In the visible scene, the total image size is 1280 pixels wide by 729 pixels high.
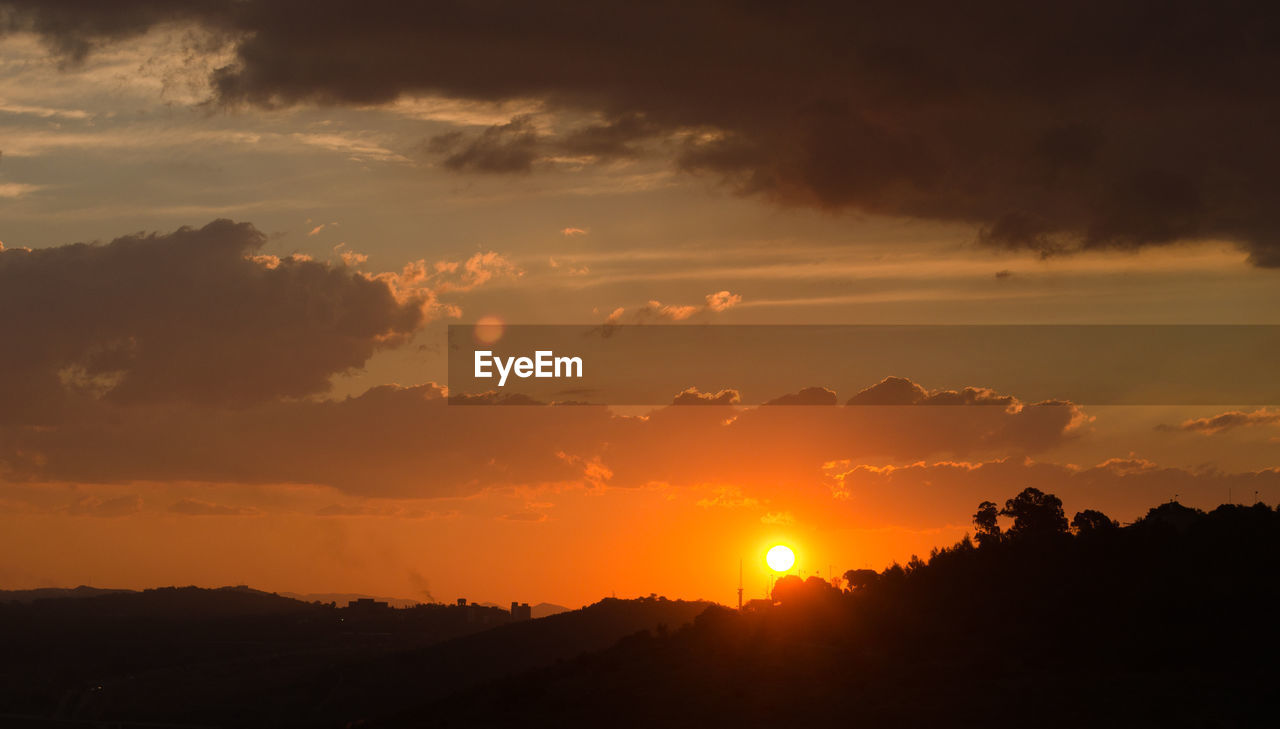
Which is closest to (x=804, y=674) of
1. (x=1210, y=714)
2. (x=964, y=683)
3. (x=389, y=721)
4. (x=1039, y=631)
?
(x=964, y=683)

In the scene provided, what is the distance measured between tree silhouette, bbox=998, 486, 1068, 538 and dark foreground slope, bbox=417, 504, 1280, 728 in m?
20.9

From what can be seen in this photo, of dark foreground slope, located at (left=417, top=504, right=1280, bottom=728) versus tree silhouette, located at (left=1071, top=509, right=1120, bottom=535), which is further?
tree silhouette, located at (left=1071, top=509, right=1120, bottom=535)

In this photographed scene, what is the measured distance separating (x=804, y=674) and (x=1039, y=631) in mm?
18300

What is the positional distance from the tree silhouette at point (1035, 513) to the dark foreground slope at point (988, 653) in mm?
20926

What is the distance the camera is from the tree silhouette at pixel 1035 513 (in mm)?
144500

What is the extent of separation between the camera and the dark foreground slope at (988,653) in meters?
79.8

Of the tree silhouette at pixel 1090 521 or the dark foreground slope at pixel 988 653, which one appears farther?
the tree silhouette at pixel 1090 521

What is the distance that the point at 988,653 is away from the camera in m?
92.1

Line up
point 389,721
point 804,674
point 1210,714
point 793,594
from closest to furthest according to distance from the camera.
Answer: point 1210,714
point 804,674
point 389,721
point 793,594

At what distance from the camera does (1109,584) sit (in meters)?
105

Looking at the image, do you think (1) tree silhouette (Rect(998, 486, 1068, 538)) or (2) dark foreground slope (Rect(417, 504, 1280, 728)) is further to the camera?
(1) tree silhouette (Rect(998, 486, 1068, 538))

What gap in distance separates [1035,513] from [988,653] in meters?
58.9

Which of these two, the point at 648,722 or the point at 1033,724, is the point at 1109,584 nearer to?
the point at 1033,724

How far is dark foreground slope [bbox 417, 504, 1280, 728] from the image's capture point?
79.8 m
